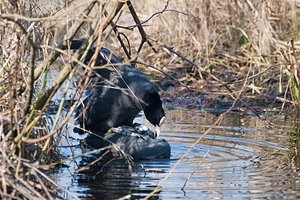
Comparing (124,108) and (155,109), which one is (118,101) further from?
(155,109)

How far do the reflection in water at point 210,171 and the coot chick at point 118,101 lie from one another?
39 cm

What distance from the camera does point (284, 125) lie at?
20.1 ft

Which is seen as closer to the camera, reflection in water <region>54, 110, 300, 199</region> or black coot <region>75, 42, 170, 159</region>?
reflection in water <region>54, 110, 300, 199</region>

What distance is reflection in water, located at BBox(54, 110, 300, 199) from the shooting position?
11.7 ft

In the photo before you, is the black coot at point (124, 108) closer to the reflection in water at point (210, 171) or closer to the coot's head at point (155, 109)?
the coot's head at point (155, 109)

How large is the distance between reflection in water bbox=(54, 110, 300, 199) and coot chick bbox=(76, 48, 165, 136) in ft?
1.28

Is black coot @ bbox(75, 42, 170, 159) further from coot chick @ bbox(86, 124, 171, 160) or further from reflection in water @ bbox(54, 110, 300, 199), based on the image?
reflection in water @ bbox(54, 110, 300, 199)

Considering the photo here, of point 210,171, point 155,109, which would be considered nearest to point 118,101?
point 155,109

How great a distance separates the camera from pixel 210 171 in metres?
4.19

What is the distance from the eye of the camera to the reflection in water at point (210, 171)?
11.7ft

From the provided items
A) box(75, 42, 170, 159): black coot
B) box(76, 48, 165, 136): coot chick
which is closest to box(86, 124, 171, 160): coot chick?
box(75, 42, 170, 159): black coot

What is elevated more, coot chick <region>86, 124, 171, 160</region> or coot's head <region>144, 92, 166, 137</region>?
coot's head <region>144, 92, 166, 137</region>

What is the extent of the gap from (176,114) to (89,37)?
3663 mm

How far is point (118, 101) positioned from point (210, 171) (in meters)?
1.31
